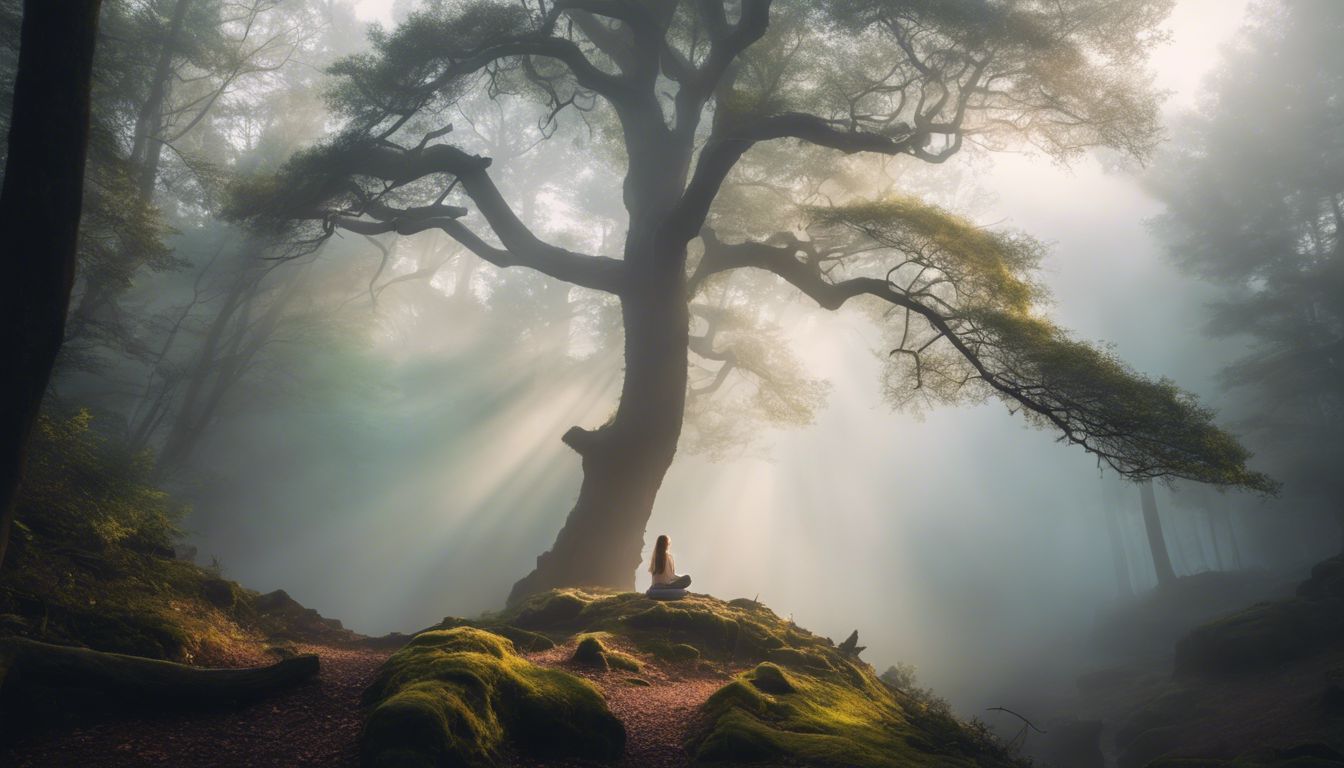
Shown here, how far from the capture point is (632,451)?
40.4 ft

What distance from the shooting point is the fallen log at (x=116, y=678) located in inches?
144

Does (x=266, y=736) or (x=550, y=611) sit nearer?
(x=266, y=736)

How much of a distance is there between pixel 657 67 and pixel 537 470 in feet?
91.2

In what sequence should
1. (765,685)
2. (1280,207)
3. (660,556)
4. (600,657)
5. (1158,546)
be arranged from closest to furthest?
(765,685) < (600,657) < (660,556) < (1280,207) < (1158,546)

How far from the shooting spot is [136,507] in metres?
7.65

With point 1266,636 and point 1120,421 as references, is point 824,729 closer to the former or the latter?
point 1120,421

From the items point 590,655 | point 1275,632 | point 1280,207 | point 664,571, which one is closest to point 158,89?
point 664,571

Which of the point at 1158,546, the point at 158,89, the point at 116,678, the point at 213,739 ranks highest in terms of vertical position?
the point at 158,89

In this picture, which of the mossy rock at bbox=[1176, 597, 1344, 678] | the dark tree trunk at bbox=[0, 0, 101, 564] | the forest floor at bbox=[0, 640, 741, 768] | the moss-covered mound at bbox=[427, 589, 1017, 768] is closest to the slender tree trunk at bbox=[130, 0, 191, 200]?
the dark tree trunk at bbox=[0, 0, 101, 564]

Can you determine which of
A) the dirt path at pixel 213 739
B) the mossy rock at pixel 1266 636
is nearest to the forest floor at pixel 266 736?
the dirt path at pixel 213 739

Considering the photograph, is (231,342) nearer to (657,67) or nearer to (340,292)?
(340,292)

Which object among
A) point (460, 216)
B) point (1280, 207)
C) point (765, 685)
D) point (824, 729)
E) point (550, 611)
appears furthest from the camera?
point (1280, 207)

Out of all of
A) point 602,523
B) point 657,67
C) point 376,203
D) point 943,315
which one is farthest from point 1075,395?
point 376,203

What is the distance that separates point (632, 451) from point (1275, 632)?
1644 cm
